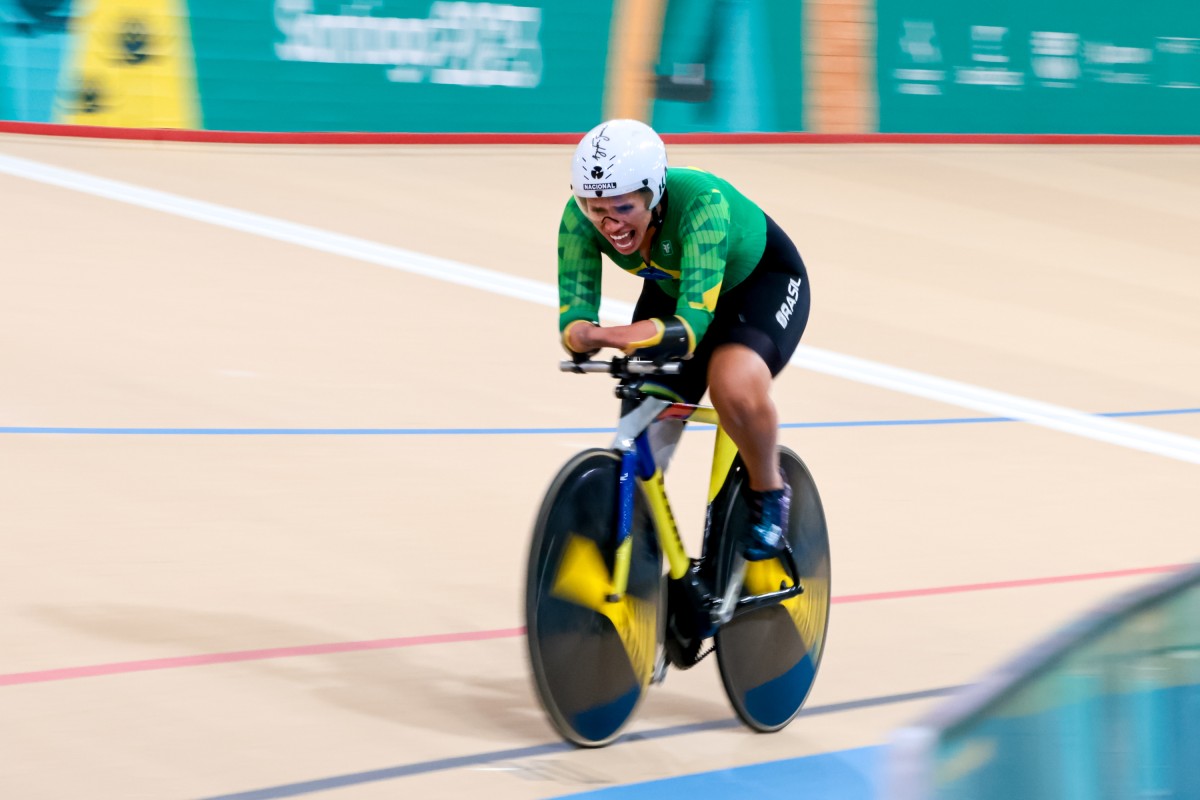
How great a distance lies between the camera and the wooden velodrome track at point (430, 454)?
3.96 m

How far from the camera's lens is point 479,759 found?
12.4 ft

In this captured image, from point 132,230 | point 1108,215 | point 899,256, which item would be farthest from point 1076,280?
point 132,230

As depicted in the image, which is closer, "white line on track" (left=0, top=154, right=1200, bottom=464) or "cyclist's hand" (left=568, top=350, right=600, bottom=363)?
"cyclist's hand" (left=568, top=350, right=600, bottom=363)

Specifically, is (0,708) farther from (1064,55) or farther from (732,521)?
(1064,55)

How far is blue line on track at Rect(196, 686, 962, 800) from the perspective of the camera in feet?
11.5

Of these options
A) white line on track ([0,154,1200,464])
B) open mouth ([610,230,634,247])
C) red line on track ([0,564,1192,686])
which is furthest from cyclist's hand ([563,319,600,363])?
white line on track ([0,154,1200,464])

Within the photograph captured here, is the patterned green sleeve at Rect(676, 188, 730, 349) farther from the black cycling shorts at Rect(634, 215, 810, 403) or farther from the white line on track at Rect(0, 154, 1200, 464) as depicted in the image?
the white line on track at Rect(0, 154, 1200, 464)

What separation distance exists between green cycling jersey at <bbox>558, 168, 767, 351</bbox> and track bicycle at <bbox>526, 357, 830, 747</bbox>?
0.45 feet

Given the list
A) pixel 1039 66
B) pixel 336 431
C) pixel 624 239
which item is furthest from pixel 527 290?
pixel 1039 66

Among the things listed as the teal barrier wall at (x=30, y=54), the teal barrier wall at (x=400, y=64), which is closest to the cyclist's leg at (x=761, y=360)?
the teal barrier wall at (x=30, y=54)

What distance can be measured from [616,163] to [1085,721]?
1.89 metres

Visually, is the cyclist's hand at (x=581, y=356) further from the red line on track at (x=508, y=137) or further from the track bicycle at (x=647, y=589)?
the red line on track at (x=508, y=137)

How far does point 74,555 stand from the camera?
493 centimetres

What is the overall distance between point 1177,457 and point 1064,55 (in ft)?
27.0
